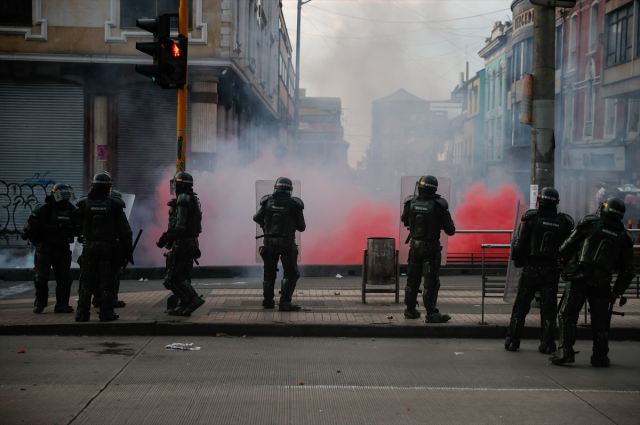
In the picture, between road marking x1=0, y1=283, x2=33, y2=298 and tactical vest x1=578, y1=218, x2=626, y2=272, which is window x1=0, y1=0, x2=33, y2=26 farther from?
tactical vest x1=578, y1=218, x2=626, y2=272

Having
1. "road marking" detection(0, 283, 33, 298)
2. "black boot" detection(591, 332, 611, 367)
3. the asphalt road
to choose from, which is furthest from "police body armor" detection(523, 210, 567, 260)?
"road marking" detection(0, 283, 33, 298)

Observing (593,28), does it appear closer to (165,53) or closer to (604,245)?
(165,53)

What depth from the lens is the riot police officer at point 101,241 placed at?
749 cm

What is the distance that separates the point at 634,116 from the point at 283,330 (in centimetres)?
2133

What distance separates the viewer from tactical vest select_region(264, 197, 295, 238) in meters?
8.30

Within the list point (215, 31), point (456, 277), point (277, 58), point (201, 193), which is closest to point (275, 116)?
point (277, 58)

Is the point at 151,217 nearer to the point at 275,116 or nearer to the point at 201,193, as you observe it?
the point at 201,193

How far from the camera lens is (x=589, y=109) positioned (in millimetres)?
27438

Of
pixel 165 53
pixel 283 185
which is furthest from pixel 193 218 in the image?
pixel 165 53

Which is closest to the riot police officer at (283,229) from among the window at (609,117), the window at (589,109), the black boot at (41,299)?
the black boot at (41,299)

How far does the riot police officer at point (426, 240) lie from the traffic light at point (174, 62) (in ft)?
11.7

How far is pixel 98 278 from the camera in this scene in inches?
308

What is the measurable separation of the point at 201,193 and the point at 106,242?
8.91 m

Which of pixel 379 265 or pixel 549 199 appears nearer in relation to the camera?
pixel 549 199
